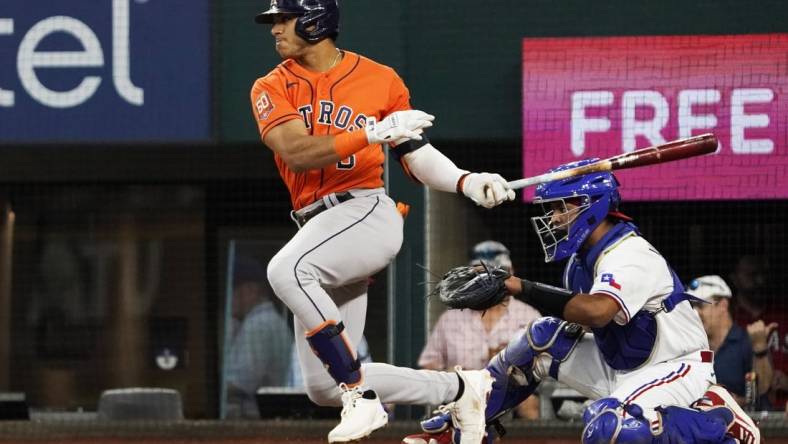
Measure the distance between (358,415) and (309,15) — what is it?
4.76 feet

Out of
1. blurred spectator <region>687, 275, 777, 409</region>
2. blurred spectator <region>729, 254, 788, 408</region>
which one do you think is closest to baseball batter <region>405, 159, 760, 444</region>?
blurred spectator <region>687, 275, 777, 409</region>

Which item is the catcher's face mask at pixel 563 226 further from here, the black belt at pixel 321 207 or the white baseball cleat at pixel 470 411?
the black belt at pixel 321 207

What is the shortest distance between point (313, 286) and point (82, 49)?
176 inches

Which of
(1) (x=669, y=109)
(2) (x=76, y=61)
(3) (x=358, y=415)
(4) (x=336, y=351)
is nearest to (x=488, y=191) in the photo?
(4) (x=336, y=351)

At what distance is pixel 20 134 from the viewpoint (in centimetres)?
937

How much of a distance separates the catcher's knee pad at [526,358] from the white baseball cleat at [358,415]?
2.43ft

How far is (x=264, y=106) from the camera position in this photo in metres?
5.54

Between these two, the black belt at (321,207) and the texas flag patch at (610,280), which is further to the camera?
the black belt at (321,207)

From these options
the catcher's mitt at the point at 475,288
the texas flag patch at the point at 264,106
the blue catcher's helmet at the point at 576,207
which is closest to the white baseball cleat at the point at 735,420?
the blue catcher's helmet at the point at 576,207

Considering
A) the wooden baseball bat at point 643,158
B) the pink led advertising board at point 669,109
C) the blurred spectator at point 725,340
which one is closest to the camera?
the wooden baseball bat at point 643,158

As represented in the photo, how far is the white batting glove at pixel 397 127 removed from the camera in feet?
17.3

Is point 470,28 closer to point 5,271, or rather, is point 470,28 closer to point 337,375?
point 5,271

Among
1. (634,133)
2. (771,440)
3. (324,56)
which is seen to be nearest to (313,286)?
(324,56)

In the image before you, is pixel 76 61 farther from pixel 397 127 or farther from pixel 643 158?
pixel 643 158
